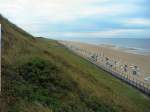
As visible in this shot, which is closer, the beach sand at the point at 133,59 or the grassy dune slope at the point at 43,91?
the grassy dune slope at the point at 43,91

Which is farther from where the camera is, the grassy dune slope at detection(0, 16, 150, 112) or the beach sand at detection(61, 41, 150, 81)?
the beach sand at detection(61, 41, 150, 81)

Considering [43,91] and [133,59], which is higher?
[43,91]

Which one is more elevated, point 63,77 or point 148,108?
point 63,77

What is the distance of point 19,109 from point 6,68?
13.3ft

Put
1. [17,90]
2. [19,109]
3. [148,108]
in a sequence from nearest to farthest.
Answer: [19,109] → [17,90] → [148,108]

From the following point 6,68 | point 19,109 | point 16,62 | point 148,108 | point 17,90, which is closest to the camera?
point 19,109

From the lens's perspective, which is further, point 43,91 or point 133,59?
point 133,59

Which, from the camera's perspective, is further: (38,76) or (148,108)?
(148,108)

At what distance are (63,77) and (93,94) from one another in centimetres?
169

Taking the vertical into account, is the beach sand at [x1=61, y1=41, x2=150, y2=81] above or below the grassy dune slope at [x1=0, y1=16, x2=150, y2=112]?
below

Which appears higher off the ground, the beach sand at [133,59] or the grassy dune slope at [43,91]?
A: the grassy dune slope at [43,91]

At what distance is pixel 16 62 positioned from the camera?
2061cm

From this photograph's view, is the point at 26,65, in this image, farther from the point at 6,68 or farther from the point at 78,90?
the point at 78,90

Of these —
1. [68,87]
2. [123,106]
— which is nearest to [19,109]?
[68,87]
